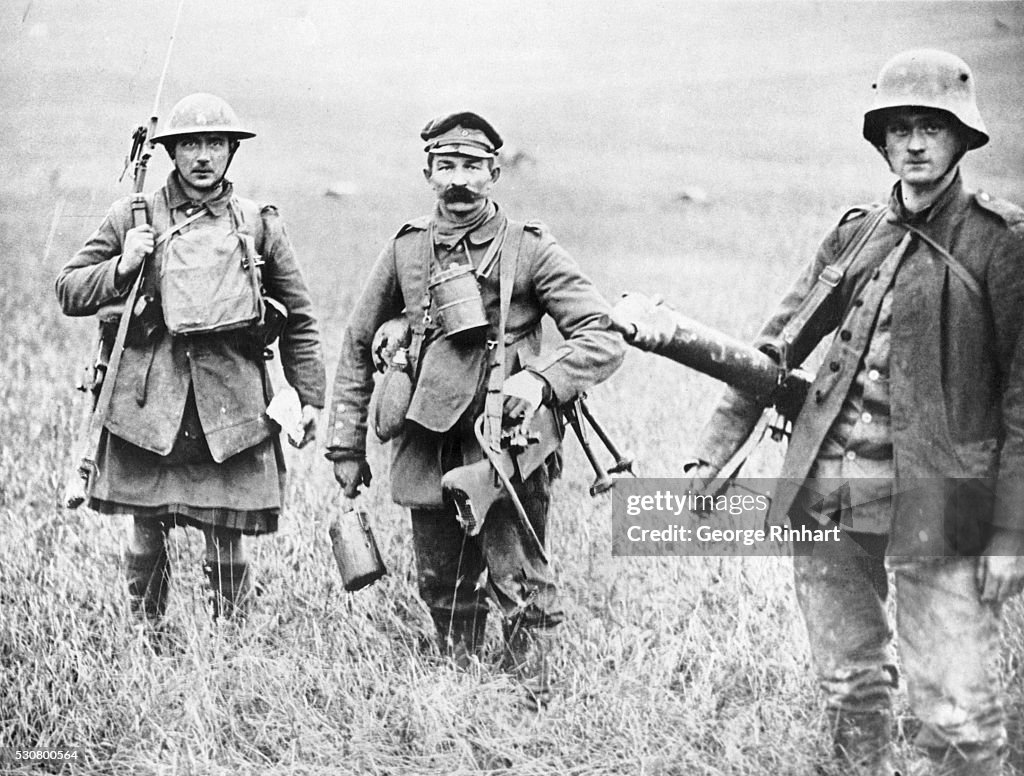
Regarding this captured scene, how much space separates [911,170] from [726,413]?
1.03 metres

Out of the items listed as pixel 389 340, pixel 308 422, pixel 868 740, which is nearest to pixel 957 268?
pixel 868 740

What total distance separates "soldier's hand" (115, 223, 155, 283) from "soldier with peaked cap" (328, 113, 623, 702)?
83 centimetres

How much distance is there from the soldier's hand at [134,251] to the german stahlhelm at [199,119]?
1.32ft

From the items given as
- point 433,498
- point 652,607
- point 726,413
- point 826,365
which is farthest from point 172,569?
point 826,365

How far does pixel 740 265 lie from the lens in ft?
19.2

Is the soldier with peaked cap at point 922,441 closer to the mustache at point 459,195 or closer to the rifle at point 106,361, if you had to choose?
the mustache at point 459,195

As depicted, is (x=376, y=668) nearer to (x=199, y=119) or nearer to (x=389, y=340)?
(x=389, y=340)

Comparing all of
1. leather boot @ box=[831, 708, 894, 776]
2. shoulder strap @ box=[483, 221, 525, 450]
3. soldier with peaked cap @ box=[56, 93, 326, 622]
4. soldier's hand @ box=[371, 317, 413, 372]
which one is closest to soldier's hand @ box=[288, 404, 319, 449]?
soldier with peaked cap @ box=[56, 93, 326, 622]

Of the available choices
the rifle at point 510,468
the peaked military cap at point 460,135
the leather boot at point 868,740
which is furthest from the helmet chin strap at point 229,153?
the leather boot at point 868,740

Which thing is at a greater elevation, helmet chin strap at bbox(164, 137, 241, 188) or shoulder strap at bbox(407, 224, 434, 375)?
helmet chin strap at bbox(164, 137, 241, 188)

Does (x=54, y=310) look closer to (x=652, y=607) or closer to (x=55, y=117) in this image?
(x=55, y=117)

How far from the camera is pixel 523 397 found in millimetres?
4168

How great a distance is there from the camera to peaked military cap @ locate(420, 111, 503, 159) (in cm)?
435

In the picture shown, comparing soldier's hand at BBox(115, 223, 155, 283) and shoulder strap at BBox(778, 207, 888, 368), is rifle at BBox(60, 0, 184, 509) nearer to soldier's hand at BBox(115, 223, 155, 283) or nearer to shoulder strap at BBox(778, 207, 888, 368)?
soldier's hand at BBox(115, 223, 155, 283)
